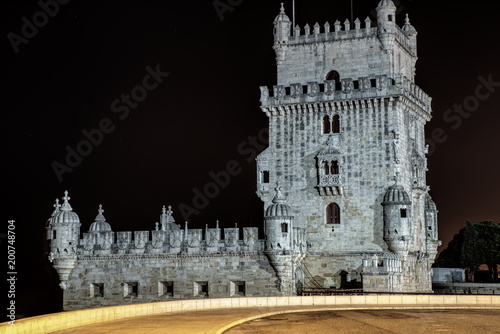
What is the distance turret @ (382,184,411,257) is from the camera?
176ft

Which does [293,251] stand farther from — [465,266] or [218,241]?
[465,266]

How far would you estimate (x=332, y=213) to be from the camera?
56.2 meters

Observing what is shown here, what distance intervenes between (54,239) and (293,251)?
17340 millimetres

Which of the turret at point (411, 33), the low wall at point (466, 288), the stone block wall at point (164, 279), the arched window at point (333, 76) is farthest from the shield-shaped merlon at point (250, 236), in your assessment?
the low wall at point (466, 288)

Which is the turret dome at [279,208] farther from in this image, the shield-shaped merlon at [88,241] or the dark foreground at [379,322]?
the dark foreground at [379,322]

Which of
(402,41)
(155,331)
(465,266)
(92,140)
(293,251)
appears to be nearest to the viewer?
(155,331)

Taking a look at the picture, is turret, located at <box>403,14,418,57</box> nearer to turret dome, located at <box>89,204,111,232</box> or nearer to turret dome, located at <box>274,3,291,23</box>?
turret dome, located at <box>274,3,291,23</box>

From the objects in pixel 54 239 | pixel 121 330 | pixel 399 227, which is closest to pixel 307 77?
pixel 399 227

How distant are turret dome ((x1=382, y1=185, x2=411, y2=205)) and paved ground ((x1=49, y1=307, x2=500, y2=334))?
16.0m

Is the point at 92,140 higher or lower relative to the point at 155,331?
higher

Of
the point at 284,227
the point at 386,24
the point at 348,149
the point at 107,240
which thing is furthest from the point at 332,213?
the point at 107,240

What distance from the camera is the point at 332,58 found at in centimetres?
5750

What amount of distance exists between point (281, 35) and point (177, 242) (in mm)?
17678

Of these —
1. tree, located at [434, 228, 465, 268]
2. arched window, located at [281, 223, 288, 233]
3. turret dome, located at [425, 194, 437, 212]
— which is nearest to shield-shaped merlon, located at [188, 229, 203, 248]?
arched window, located at [281, 223, 288, 233]
